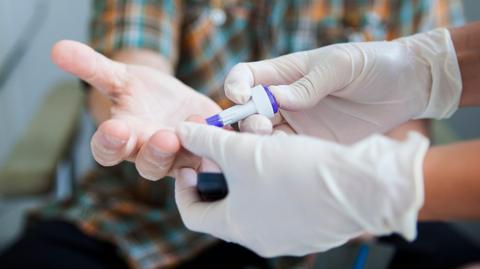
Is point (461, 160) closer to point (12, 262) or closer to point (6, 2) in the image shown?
point (12, 262)

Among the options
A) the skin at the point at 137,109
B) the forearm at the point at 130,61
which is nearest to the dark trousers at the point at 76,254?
the forearm at the point at 130,61

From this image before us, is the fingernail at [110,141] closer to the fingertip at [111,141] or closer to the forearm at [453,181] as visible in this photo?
the fingertip at [111,141]

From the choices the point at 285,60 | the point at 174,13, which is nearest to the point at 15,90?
the point at 174,13

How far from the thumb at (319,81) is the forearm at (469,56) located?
0.40 ft

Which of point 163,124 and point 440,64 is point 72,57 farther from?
point 440,64

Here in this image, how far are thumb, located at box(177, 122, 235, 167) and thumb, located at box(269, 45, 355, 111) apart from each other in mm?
68

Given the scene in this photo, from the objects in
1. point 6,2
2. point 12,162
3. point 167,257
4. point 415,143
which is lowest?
point 167,257

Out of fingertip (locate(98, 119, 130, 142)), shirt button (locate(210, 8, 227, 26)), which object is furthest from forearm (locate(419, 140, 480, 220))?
shirt button (locate(210, 8, 227, 26))

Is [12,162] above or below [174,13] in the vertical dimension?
below

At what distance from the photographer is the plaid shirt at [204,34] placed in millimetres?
864

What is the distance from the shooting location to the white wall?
1.22 meters

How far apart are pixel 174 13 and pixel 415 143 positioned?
63cm

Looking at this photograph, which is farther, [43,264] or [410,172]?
[43,264]

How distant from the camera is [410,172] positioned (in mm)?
334
